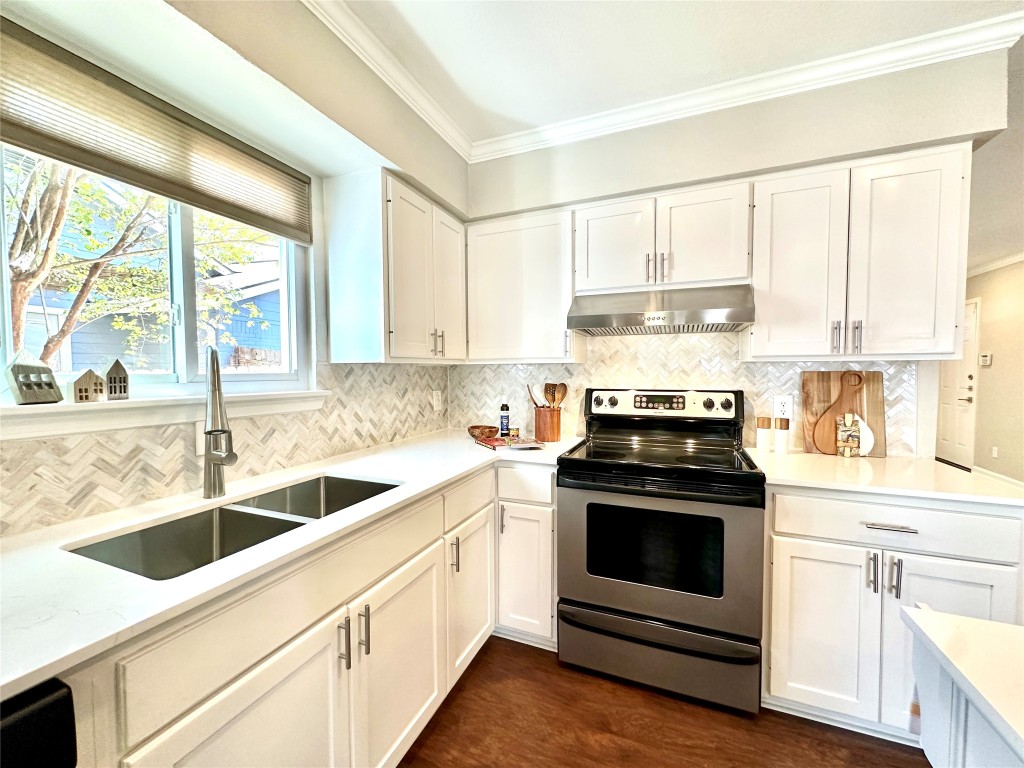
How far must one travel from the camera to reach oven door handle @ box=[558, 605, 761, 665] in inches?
64.9

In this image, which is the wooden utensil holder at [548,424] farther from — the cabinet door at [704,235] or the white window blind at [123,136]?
the white window blind at [123,136]

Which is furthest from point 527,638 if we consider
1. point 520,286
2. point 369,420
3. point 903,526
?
point 520,286

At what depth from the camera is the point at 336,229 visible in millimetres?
1915

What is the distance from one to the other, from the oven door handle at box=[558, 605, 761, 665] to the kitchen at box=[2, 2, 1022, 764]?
0.18 m

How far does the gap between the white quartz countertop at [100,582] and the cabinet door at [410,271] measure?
2.50 feet

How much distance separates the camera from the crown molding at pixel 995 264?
3.43 metres

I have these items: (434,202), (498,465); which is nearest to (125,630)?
(498,465)

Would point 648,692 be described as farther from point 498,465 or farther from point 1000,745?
point 1000,745

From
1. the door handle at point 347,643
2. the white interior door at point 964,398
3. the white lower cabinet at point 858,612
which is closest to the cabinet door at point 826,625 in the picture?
the white lower cabinet at point 858,612

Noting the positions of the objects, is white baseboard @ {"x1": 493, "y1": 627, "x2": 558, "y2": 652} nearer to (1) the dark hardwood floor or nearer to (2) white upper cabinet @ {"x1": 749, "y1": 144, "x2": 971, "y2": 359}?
(1) the dark hardwood floor

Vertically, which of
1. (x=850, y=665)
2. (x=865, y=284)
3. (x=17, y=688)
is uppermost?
(x=865, y=284)

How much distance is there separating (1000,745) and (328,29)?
239 cm

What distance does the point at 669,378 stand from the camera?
7.80 feet

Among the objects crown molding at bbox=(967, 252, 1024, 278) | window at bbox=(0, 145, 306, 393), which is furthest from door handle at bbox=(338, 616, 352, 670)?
crown molding at bbox=(967, 252, 1024, 278)
